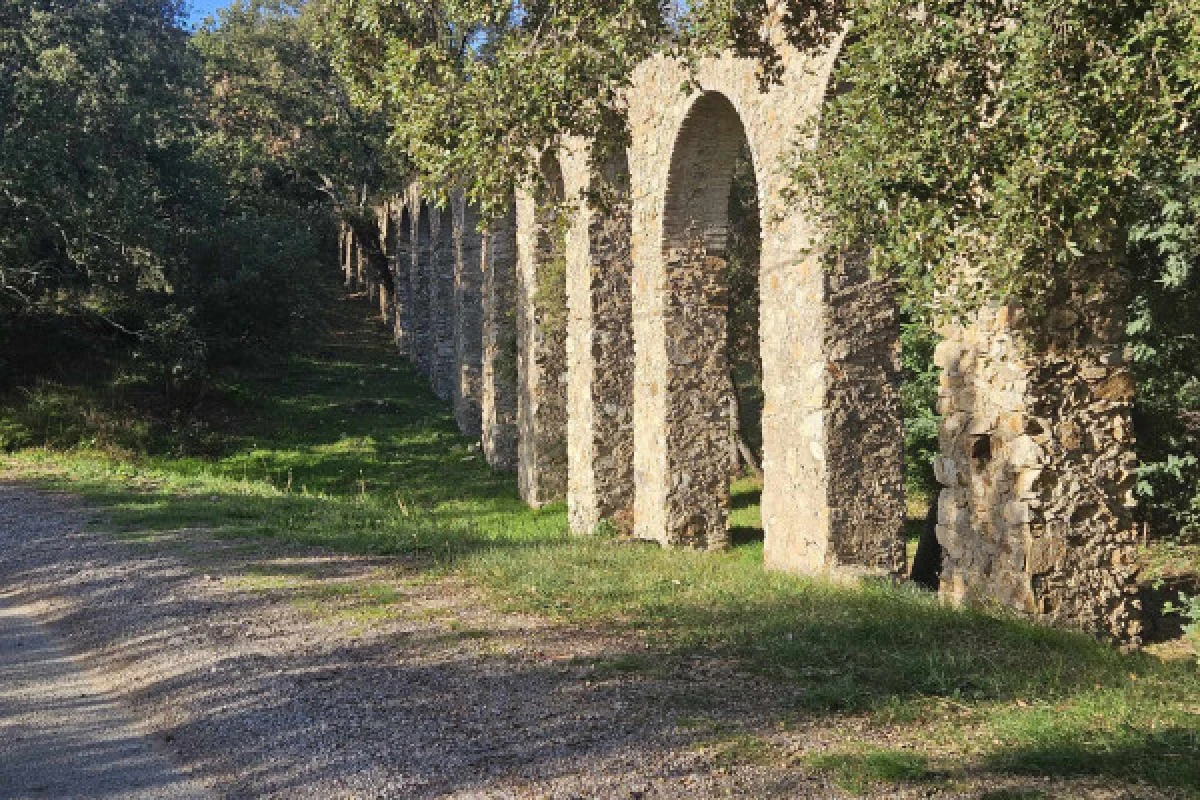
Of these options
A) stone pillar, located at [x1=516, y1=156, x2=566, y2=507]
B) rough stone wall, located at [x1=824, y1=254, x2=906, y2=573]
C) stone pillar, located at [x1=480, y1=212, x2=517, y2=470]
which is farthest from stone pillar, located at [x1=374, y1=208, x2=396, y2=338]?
rough stone wall, located at [x1=824, y1=254, x2=906, y2=573]

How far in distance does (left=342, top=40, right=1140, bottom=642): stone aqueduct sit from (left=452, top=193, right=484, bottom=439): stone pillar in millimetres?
2997

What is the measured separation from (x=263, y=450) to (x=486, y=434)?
3.78m

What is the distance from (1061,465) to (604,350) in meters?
7.50

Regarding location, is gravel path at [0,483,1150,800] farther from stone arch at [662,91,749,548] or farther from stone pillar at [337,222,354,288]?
stone pillar at [337,222,354,288]

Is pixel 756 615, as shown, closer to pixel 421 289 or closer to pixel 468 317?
pixel 468 317

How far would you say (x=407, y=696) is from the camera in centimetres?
530

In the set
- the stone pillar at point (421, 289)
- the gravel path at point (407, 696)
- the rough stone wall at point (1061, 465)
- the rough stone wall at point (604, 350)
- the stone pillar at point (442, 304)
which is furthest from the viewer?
the stone pillar at point (421, 289)

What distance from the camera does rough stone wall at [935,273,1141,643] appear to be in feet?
22.3

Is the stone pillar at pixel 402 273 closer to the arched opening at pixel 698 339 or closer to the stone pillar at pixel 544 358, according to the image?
the stone pillar at pixel 544 358

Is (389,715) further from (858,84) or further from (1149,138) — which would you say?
(1149,138)

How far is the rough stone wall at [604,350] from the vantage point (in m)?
13.7

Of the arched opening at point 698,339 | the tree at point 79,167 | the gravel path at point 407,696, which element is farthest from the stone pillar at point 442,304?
the gravel path at point 407,696

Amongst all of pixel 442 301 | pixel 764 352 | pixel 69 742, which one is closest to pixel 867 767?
pixel 69 742

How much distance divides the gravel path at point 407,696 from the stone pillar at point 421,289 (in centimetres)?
2122
